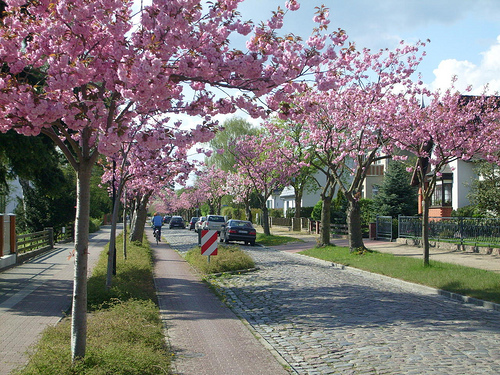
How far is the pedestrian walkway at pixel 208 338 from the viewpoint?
6.28 meters

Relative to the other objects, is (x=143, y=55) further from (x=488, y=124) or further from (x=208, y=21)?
(x=488, y=124)

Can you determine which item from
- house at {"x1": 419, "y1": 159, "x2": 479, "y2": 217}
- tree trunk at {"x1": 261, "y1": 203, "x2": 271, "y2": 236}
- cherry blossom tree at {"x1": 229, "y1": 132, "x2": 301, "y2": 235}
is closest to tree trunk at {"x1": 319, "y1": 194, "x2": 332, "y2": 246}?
house at {"x1": 419, "y1": 159, "x2": 479, "y2": 217}

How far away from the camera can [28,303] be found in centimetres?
1049

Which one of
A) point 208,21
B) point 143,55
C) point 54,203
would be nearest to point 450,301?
point 208,21

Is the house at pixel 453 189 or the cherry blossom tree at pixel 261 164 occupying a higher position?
the cherry blossom tree at pixel 261 164

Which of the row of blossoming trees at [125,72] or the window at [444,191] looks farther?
the window at [444,191]

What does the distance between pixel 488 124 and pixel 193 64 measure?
13.2 metres

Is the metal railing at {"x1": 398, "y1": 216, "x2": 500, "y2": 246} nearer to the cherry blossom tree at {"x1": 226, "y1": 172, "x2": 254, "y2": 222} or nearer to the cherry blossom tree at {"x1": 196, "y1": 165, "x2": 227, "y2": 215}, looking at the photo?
the cherry blossom tree at {"x1": 226, "y1": 172, "x2": 254, "y2": 222}

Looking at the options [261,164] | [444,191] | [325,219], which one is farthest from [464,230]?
[261,164]

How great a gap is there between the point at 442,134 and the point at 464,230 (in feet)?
25.1

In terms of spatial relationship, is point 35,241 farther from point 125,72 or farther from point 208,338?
point 125,72

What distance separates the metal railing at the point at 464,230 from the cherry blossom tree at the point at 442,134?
150 inches

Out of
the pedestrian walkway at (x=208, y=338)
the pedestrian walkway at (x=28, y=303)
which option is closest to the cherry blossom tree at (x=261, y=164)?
the pedestrian walkway at (x=28, y=303)

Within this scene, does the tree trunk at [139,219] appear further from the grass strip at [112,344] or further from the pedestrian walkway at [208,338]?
the grass strip at [112,344]
